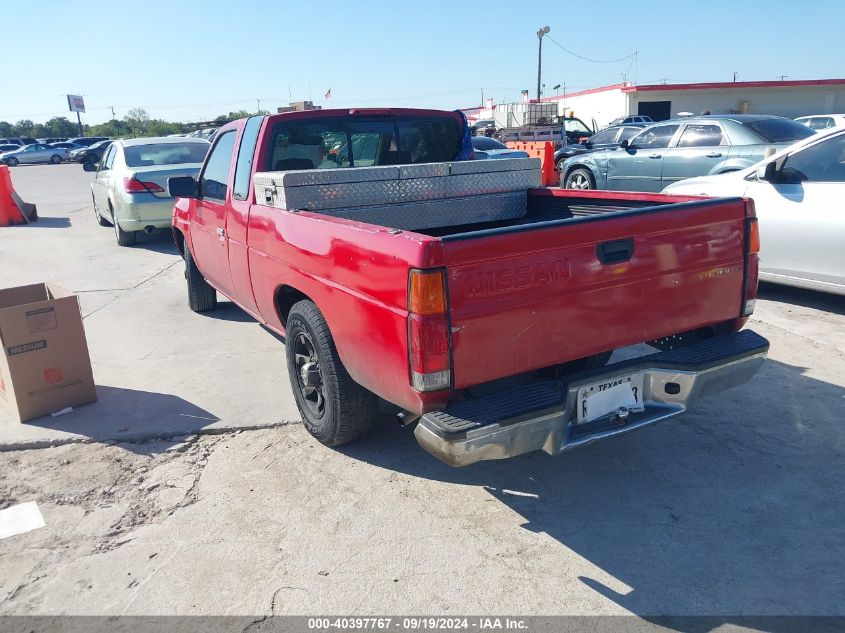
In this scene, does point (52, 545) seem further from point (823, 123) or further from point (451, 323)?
point (823, 123)

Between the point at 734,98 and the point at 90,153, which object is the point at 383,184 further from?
→ the point at 90,153

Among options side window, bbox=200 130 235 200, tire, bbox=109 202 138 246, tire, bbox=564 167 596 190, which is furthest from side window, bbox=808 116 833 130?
side window, bbox=200 130 235 200

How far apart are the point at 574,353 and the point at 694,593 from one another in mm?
1077

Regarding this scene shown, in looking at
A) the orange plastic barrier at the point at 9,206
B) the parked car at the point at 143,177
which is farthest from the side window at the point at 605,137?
the orange plastic barrier at the point at 9,206

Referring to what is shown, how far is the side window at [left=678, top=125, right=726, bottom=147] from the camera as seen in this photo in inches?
383

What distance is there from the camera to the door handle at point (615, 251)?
2.86 metres

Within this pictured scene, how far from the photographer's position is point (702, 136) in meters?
9.96

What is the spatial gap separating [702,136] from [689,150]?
267 mm

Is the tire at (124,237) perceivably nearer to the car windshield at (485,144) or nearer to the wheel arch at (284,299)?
the wheel arch at (284,299)

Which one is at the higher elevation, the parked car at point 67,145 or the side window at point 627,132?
the parked car at point 67,145

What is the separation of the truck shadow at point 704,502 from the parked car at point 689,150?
240 inches

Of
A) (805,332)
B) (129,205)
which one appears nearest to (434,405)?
(805,332)

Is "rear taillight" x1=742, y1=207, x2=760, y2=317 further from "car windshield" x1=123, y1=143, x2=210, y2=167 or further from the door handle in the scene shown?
"car windshield" x1=123, y1=143, x2=210, y2=167

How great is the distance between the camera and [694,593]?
2.60 metres
